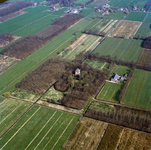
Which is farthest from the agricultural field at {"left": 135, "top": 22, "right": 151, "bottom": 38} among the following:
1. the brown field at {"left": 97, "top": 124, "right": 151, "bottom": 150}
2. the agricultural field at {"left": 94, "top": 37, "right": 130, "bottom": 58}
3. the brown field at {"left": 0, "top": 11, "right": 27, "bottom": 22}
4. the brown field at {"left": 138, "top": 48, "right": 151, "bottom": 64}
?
the brown field at {"left": 0, "top": 11, "right": 27, "bottom": 22}

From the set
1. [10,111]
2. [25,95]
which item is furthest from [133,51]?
[10,111]

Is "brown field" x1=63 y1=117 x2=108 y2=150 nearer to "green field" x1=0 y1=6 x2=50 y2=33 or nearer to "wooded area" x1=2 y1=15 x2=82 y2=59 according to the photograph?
"wooded area" x1=2 y1=15 x2=82 y2=59

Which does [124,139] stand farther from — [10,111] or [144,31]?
[144,31]

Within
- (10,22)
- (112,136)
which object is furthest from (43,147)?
(10,22)

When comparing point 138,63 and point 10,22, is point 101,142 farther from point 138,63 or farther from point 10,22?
point 10,22

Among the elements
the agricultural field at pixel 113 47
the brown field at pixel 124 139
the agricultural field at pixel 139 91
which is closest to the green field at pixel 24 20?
the agricultural field at pixel 113 47

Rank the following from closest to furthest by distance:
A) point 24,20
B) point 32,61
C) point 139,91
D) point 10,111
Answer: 1. point 10,111
2. point 139,91
3. point 32,61
4. point 24,20
